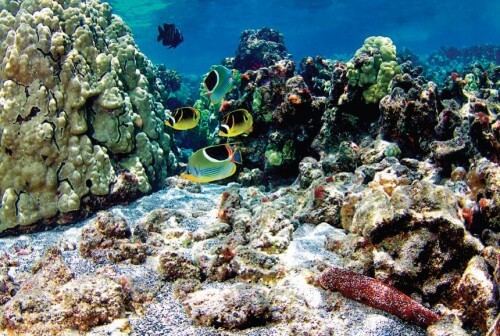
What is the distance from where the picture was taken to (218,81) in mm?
4473

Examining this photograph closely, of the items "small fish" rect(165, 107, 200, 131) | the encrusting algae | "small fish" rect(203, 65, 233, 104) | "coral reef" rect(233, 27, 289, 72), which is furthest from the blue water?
"small fish" rect(165, 107, 200, 131)

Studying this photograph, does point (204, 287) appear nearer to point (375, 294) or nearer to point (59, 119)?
point (375, 294)

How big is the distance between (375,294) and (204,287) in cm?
138

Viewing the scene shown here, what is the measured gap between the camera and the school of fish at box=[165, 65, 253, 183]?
3262 mm

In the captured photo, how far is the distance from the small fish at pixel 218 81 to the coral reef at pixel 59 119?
1965 mm

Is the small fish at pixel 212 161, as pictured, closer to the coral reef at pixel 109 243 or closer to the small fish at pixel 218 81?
the coral reef at pixel 109 243

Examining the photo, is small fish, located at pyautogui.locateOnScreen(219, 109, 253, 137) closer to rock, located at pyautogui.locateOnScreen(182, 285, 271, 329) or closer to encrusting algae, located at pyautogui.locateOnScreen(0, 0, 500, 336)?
encrusting algae, located at pyautogui.locateOnScreen(0, 0, 500, 336)

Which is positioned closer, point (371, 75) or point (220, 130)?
point (220, 130)

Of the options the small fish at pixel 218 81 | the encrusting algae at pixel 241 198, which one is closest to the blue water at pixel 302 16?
the encrusting algae at pixel 241 198

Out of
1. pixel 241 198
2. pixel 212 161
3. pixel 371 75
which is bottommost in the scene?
pixel 241 198

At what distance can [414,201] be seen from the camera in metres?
2.80

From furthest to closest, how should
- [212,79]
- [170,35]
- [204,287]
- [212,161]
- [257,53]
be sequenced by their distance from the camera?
[257,53] < [170,35] < [212,79] < [212,161] < [204,287]

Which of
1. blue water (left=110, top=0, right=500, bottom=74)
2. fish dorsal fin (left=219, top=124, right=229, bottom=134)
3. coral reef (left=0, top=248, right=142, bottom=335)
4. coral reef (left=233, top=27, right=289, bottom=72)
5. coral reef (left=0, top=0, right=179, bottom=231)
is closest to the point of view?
coral reef (left=0, top=248, right=142, bottom=335)

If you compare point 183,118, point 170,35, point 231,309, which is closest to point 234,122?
point 183,118
